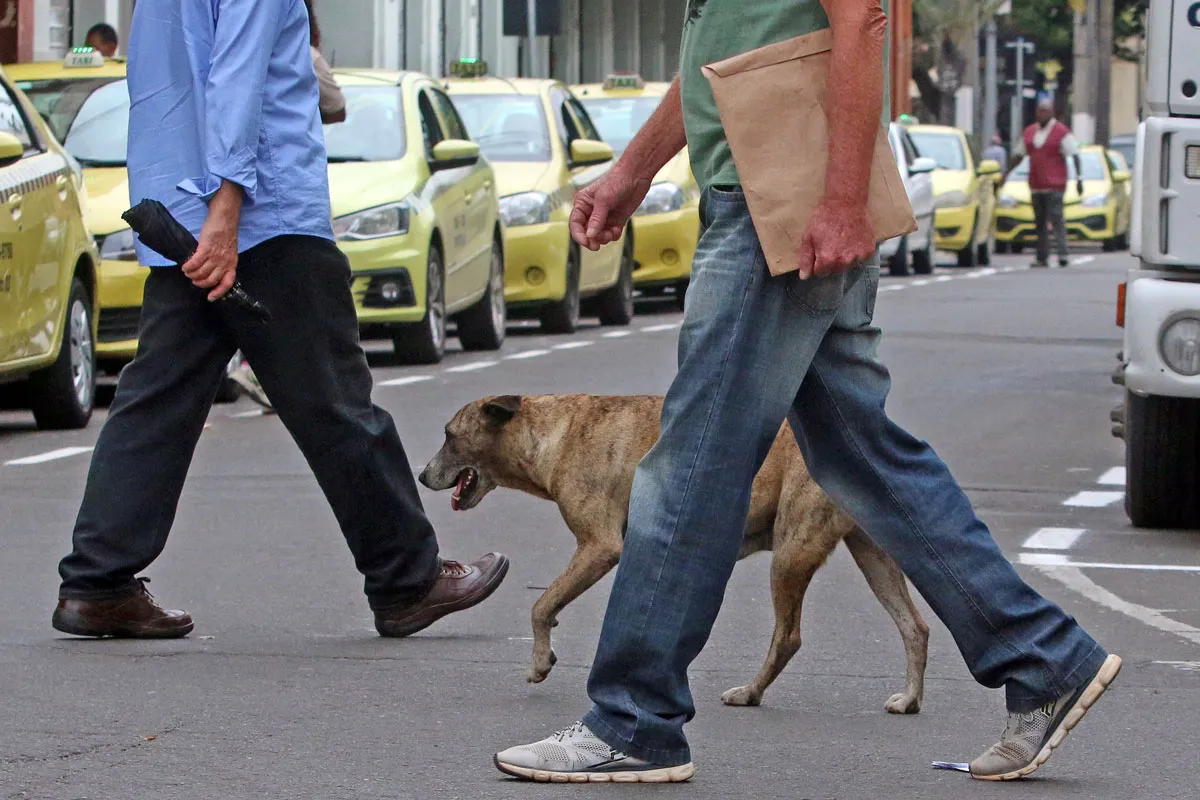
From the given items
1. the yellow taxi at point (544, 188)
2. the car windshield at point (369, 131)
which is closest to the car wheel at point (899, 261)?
the yellow taxi at point (544, 188)

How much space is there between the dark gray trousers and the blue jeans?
174 cm

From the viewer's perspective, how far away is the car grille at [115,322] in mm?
13695

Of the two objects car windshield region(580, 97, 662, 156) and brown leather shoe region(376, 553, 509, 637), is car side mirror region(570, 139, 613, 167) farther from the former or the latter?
brown leather shoe region(376, 553, 509, 637)

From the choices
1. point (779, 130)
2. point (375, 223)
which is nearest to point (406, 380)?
point (375, 223)

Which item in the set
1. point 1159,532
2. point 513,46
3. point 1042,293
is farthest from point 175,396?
point 513,46

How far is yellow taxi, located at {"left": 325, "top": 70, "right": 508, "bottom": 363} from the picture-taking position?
15.4 m

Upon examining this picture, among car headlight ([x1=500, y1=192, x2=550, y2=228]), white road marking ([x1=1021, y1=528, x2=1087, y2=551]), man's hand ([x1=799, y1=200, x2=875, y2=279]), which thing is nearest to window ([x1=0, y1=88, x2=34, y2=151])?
white road marking ([x1=1021, y1=528, x2=1087, y2=551])

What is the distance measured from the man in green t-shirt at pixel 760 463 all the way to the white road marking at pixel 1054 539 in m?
3.78

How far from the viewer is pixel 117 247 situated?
1366 cm

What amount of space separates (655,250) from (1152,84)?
13077mm

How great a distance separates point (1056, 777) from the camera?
5086 mm

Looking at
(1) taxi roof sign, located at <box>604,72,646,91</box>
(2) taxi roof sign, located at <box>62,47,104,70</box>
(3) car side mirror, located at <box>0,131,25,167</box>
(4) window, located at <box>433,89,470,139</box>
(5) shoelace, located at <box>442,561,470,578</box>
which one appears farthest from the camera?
(1) taxi roof sign, located at <box>604,72,646,91</box>

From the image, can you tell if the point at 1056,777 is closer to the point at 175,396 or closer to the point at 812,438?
the point at 812,438

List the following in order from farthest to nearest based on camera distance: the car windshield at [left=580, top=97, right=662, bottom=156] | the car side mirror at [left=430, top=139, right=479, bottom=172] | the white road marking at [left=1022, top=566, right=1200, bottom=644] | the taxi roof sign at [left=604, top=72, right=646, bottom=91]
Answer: the taxi roof sign at [left=604, top=72, right=646, bottom=91], the car windshield at [left=580, top=97, right=662, bottom=156], the car side mirror at [left=430, top=139, right=479, bottom=172], the white road marking at [left=1022, top=566, right=1200, bottom=644]
